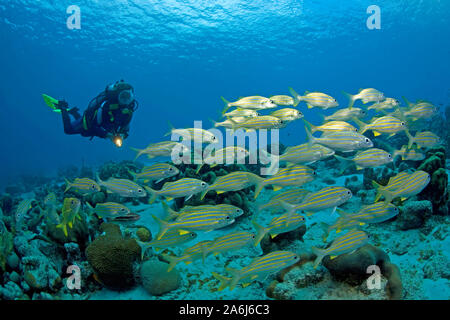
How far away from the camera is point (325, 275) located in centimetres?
435

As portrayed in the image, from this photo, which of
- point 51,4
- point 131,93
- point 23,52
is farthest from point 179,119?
point 131,93

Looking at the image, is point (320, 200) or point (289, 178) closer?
point (320, 200)

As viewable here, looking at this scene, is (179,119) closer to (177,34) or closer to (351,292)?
(177,34)

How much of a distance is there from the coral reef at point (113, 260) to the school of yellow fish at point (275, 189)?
396 millimetres

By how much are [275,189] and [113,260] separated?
131 inches

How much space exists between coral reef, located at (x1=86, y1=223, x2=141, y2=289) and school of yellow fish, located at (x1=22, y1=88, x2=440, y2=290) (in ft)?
1.30

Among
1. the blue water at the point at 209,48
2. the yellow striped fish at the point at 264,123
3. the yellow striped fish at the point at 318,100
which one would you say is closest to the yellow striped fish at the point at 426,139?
the yellow striped fish at the point at 318,100

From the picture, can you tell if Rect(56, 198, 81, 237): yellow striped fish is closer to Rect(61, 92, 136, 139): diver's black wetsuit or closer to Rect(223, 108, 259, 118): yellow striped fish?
Rect(223, 108, 259, 118): yellow striped fish

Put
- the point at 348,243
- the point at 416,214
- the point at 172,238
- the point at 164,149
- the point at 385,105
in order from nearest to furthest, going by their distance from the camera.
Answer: the point at 348,243
the point at 172,238
the point at 416,214
the point at 164,149
the point at 385,105

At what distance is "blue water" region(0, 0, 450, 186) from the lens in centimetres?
3459

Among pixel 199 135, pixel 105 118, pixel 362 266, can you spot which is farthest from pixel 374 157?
pixel 105 118

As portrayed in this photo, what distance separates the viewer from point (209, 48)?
4769cm

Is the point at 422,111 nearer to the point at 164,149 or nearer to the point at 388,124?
the point at 388,124

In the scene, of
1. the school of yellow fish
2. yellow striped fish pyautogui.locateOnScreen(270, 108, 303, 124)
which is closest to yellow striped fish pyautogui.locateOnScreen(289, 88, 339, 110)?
the school of yellow fish
